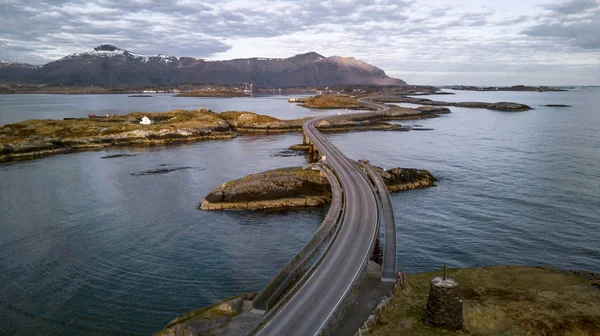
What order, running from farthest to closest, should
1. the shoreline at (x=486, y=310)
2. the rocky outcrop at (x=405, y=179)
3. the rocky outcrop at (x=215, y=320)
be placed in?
the rocky outcrop at (x=405, y=179), the rocky outcrop at (x=215, y=320), the shoreline at (x=486, y=310)

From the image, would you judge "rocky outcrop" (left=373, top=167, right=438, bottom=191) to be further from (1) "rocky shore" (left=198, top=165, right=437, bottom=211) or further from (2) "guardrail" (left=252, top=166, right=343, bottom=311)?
(2) "guardrail" (left=252, top=166, right=343, bottom=311)

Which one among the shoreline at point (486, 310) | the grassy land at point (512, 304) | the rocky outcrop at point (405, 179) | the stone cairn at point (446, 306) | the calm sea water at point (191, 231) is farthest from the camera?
the rocky outcrop at point (405, 179)

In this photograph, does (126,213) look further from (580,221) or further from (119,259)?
(580,221)

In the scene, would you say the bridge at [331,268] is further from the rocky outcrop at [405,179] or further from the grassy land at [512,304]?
the rocky outcrop at [405,179]

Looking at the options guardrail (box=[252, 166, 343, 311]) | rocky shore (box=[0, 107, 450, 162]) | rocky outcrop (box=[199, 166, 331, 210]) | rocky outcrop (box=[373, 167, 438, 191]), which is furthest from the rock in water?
rocky shore (box=[0, 107, 450, 162])

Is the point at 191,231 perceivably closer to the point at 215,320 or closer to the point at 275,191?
the point at 275,191

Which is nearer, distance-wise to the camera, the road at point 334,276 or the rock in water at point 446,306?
the rock in water at point 446,306

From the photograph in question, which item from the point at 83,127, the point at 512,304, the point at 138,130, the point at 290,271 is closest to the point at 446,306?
the point at 512,304

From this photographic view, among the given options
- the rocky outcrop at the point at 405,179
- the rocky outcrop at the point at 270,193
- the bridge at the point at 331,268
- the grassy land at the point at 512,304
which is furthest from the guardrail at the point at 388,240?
the rocky outcrop at the point at 270,193
